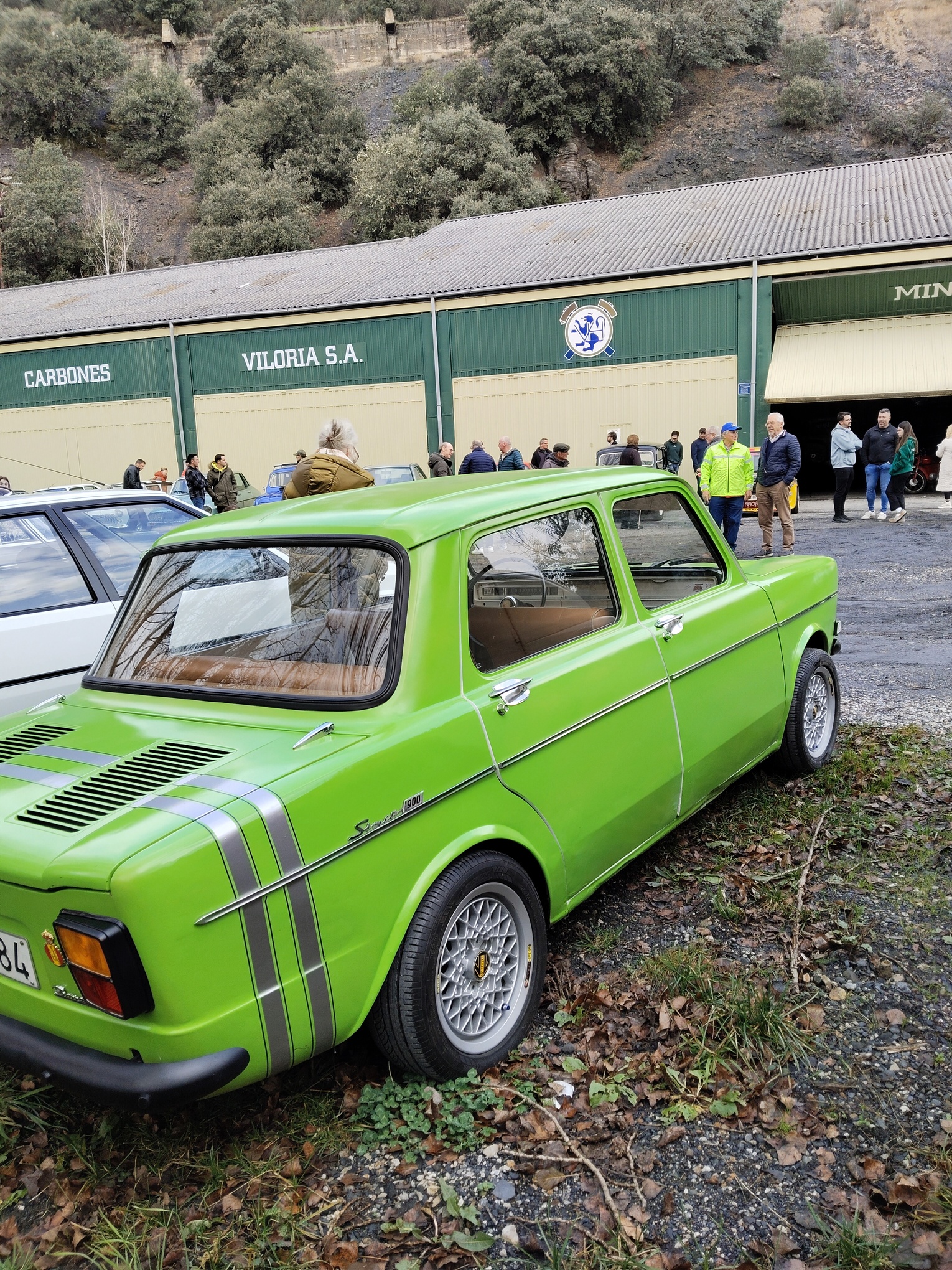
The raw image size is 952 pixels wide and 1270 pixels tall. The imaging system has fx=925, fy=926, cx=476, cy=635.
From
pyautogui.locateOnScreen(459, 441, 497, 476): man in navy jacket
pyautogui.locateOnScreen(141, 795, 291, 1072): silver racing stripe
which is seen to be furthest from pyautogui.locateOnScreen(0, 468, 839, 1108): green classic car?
pyautogui.locateOnScreen(459, 441, 497, 476): man in navy jacket

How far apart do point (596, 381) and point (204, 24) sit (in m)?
74.6

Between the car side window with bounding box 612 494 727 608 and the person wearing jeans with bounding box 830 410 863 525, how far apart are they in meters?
13.2

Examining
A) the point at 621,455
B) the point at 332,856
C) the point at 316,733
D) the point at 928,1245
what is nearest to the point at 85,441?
the point at 621,455

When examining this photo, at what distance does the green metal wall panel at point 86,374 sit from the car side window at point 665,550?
90.6 ft

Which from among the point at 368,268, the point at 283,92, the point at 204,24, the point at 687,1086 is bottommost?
the point at 687,1086

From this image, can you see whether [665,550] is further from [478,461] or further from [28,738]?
[478,461]

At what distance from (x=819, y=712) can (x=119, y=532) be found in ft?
12.8

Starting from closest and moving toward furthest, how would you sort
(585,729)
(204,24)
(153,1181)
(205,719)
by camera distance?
(153,1181) → (205,719) → (585,729) → (204,24)

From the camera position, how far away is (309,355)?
27.0 m

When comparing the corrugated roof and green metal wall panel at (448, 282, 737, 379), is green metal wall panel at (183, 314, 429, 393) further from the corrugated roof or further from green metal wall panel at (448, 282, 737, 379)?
green metal wall panel at (448, 282, 737, 379)

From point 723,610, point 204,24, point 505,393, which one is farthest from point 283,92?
point 723,610

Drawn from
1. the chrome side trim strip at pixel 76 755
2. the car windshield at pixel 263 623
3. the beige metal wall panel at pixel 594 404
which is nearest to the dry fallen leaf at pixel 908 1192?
the car windshield at pixel 263 623

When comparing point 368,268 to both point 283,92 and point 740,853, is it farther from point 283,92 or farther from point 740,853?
point 283,92

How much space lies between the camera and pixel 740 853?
4051mm
